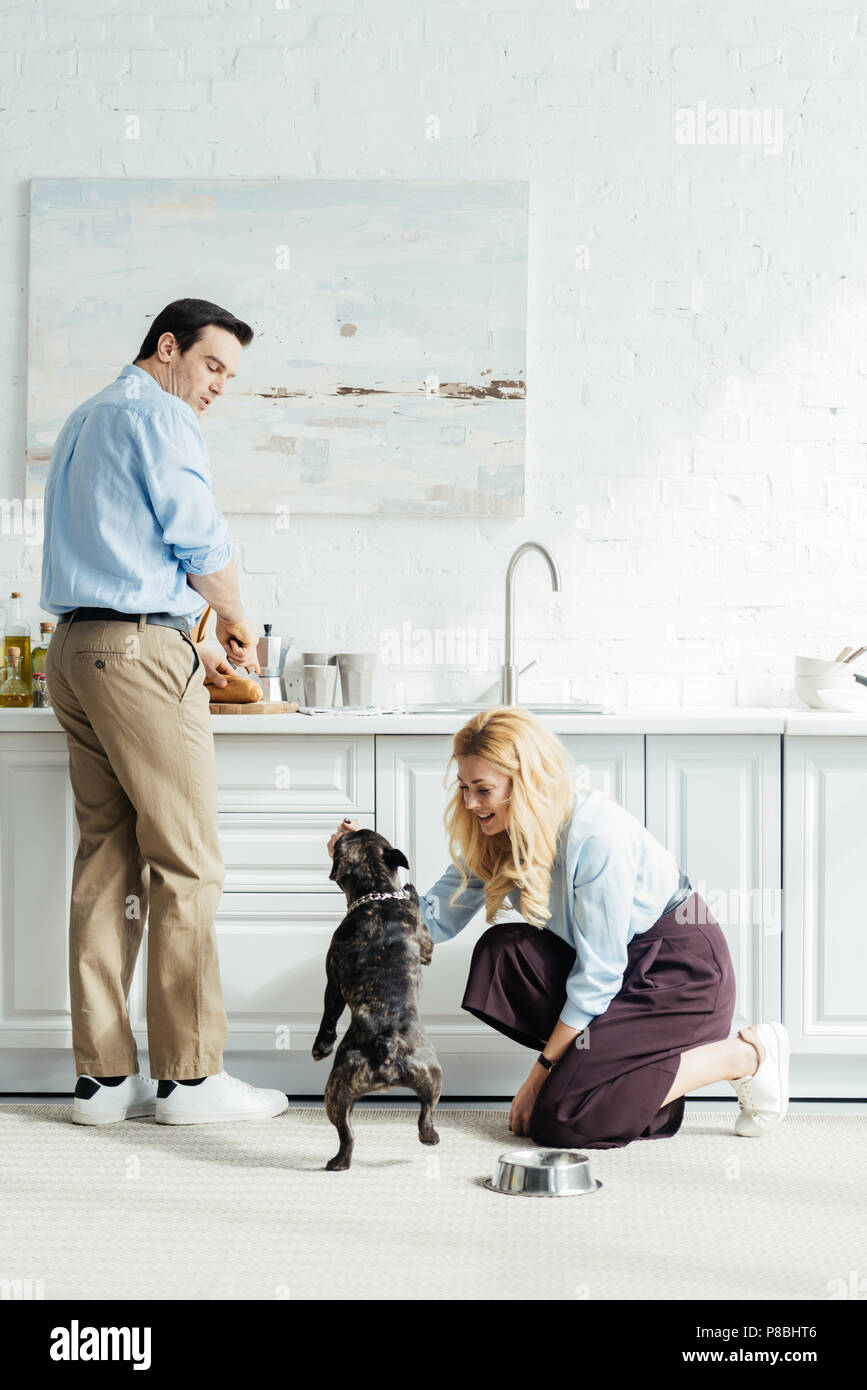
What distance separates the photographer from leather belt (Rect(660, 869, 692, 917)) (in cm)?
247

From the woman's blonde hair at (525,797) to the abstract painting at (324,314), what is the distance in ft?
3.51

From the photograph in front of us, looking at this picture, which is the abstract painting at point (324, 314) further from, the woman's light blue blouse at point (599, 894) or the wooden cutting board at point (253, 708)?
the woman's light blue blouse at point (599, 894)

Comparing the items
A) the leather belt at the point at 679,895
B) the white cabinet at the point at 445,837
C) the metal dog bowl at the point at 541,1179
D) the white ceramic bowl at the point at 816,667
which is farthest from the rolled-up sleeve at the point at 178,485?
the white ceramic bowl at the point at 816,667

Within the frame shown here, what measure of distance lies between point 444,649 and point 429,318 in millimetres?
839

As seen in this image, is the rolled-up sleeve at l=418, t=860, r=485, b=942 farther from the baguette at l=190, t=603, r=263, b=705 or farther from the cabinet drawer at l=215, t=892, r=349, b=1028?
the baguette at l=190, t=603, r=263, b=705

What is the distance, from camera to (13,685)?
307cm

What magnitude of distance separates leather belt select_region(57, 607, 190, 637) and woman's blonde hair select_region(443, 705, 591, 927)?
0.62 meters

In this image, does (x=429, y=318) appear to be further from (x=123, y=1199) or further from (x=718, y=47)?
(x=123, y=1199)

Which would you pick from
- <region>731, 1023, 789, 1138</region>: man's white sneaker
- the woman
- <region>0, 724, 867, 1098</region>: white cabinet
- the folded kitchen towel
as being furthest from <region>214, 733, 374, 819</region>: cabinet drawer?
<region>731, 1023, 789, 1138</region>: man's white sneaker

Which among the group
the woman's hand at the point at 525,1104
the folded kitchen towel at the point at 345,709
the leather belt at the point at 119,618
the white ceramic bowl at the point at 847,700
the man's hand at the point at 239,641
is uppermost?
the leather belt at the point at 119,618

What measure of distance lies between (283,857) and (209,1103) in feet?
1.70

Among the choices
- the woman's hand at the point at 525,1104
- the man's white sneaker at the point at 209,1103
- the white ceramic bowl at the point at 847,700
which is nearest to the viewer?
the woman's hand at the point at 525,1104

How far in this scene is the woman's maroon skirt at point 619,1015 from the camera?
7.74 feet

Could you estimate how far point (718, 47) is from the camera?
10.7ft
